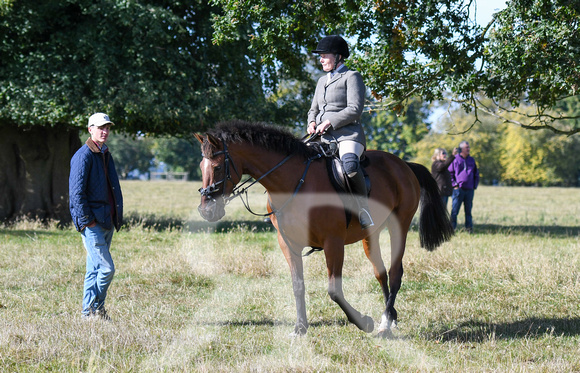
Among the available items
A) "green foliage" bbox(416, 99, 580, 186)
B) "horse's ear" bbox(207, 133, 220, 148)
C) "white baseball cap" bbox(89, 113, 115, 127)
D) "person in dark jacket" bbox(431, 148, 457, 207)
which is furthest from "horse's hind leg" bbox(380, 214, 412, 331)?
"green foliage" bbox(416, 99, 580, 186)

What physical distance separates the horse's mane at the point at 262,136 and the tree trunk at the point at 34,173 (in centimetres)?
1199

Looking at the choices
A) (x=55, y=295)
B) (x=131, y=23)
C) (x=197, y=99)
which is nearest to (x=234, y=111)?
(x=197, y=99)

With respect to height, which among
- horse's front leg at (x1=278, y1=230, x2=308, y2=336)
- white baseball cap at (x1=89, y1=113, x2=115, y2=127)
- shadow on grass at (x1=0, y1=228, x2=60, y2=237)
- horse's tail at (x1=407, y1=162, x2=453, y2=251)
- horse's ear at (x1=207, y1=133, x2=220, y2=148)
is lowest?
shadow on grass at (x1=0, y1=228, x2=60, y2=237)

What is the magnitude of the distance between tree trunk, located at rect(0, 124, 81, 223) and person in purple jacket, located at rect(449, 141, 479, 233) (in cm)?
1091

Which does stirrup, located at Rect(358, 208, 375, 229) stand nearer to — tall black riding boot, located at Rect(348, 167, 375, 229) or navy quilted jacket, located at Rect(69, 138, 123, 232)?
tall black riding boot, located at Rect(348, 167, 375, 229)

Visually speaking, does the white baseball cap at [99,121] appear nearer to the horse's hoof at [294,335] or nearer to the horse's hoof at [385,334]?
the horse's hoof at [294,335]

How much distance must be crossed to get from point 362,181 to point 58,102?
10.3 metres

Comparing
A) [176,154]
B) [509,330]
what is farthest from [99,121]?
[176,154]

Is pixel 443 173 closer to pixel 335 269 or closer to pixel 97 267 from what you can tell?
pixel 335 269

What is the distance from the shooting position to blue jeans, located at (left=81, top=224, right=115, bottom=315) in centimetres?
632

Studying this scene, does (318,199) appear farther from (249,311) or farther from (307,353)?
(249,311)

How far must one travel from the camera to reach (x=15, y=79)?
14.0 meters

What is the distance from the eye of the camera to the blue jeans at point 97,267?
6.32 metres

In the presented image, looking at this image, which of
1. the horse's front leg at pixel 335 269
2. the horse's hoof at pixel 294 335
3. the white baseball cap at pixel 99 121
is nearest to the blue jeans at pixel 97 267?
the white baseball cap at pixel 99 121
